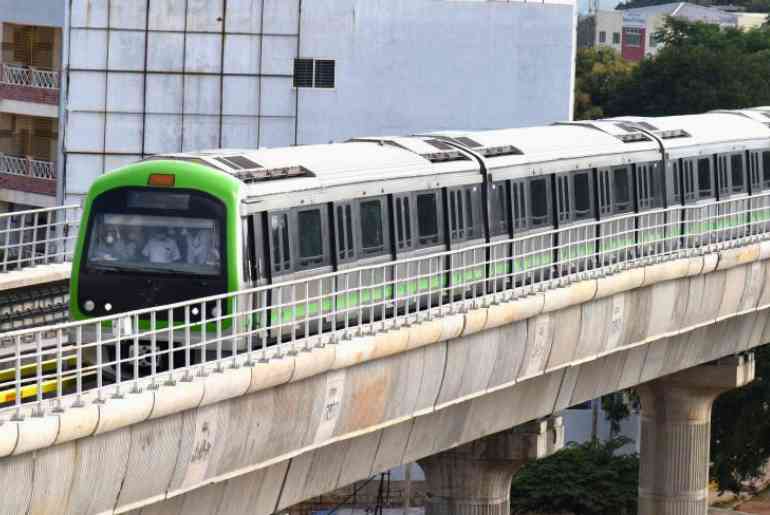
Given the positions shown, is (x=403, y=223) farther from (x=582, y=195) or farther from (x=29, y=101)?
(x=29, y=101)

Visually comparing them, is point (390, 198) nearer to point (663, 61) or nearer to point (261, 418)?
point (261, 418)

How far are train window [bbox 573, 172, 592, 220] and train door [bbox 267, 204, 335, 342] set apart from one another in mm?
8770

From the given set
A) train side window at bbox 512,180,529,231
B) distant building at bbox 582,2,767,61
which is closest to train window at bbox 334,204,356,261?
train side window at bbox 512,180,529,231

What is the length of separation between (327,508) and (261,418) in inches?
1378

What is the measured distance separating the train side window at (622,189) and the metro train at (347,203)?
4 cm

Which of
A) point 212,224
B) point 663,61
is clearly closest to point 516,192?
point 212,224

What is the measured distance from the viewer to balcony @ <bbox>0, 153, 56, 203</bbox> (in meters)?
57.6

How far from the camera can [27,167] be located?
194 feet

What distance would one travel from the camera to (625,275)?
111ft

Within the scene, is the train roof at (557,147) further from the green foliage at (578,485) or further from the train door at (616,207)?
the green foliage at (578,485)

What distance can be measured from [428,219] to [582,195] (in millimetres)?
5927

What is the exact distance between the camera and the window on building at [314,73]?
53688mm

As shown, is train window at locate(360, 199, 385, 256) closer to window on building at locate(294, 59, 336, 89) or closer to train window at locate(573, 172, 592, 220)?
train window at locate(573, 172, 592, 220)

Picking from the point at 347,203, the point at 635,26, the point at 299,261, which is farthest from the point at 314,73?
the point at 635,26
